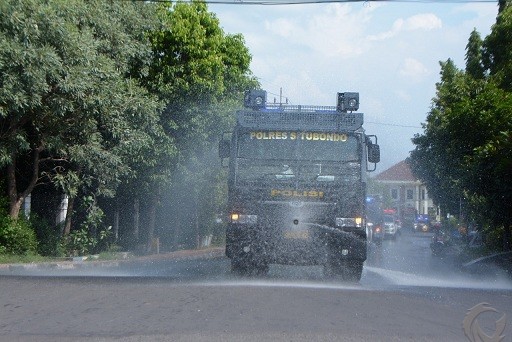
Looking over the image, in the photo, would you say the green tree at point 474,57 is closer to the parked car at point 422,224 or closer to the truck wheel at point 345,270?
the truck wheel at point 345,270

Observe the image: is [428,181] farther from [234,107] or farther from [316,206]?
[316,206]

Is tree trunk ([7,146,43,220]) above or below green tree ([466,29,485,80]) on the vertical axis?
below

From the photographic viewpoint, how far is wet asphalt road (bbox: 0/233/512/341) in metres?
9.09

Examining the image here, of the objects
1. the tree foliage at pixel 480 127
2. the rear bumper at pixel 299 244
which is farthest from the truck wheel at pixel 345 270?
the tree foliage at pixel 480 127

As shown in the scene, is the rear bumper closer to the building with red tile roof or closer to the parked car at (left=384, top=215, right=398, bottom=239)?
the parked car at (left=384, top=215, right=398, bottom=239)

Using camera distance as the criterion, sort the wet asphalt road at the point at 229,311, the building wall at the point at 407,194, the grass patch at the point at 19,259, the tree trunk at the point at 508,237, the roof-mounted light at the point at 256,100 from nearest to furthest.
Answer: the wet asphalt road at the point at 229,311 → the roof-mounted light at the point at 256,100 → the grass patch at the point at 19,259 → the tree trunk at the point at 508,237 → the building wall at the point at 407,194

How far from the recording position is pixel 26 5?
18594 mm

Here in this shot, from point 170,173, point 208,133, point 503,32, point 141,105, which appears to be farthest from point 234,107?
point 503,32

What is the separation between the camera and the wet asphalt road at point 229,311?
9086 mm

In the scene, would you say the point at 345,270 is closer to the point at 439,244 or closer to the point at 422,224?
the point at 439,244

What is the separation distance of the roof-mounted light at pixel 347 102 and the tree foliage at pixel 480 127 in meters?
6.50

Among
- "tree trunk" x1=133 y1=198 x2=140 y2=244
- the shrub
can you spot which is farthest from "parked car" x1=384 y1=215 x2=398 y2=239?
the shrub

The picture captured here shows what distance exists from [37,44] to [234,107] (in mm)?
13445

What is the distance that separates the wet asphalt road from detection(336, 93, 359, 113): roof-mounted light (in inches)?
143
